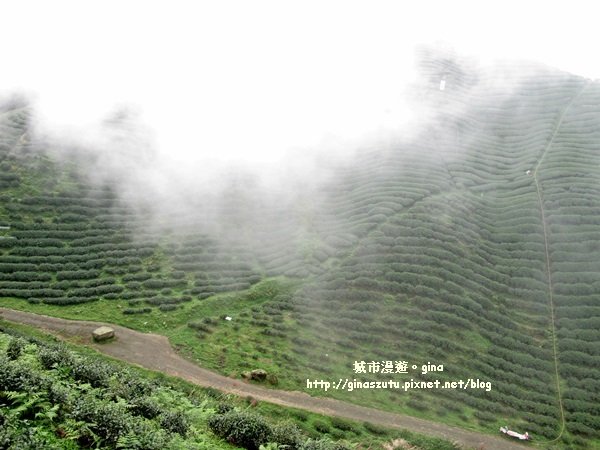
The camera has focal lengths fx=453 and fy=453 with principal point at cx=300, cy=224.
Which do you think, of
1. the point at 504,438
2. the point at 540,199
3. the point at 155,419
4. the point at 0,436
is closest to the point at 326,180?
the point at 540,199

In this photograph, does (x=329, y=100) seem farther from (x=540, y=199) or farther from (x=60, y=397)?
(x=60, y=397)

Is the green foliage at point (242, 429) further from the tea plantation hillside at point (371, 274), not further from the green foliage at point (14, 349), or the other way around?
the tea plantation hillside at point (371, 274)

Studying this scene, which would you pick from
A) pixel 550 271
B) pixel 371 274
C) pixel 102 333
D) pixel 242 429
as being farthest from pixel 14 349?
pixel 550 271

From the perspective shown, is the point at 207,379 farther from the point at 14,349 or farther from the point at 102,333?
the point at 14,349

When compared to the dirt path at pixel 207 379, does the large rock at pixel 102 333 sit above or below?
above

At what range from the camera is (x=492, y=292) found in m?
56.0

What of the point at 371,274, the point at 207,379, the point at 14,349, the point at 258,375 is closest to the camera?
the point at 14,349

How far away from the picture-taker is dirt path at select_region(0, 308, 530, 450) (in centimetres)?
4038

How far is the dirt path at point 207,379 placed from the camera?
40375mm

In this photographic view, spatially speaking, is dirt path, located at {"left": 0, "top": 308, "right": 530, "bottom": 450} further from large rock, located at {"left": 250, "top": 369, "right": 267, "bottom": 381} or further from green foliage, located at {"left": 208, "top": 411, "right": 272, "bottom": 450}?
green foliage, located at {"left": 208, "top": 411, "right": 272, "bottom": 450}

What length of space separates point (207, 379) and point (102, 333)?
479 inches

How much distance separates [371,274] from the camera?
188 feet

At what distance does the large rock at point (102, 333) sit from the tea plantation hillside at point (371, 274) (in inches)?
132

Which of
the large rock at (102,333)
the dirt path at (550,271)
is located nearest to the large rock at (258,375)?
the large rock at (102,333)
